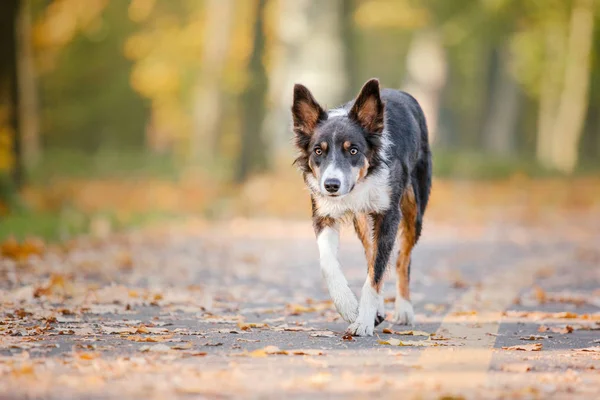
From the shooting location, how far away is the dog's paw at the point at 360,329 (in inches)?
287

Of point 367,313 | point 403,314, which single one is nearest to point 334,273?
point 367,313

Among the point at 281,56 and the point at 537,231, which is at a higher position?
the point at 281,56

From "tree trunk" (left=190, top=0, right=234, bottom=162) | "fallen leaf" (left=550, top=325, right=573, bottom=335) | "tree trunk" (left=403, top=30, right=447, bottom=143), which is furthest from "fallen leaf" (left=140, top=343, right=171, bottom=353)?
"tree trunk" (left=403, top=30, right=447, bottom=143)

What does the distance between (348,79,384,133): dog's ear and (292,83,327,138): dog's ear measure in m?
0.29

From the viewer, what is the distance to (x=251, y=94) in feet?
85.2

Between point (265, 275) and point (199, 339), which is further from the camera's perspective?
point (265, 275)

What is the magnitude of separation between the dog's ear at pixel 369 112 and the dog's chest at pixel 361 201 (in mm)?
469

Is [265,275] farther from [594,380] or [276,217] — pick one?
[276,217]

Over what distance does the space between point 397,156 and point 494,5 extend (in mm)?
24554

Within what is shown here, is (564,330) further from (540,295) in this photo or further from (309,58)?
(309,58)

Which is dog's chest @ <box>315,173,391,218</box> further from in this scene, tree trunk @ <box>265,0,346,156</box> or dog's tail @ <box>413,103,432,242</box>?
tree trunk @ <box>265,0,346,156</box>

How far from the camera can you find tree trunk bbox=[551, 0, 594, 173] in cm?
3297

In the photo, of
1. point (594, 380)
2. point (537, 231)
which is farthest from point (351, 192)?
point (537, 231)

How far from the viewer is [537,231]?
20.3 meters
